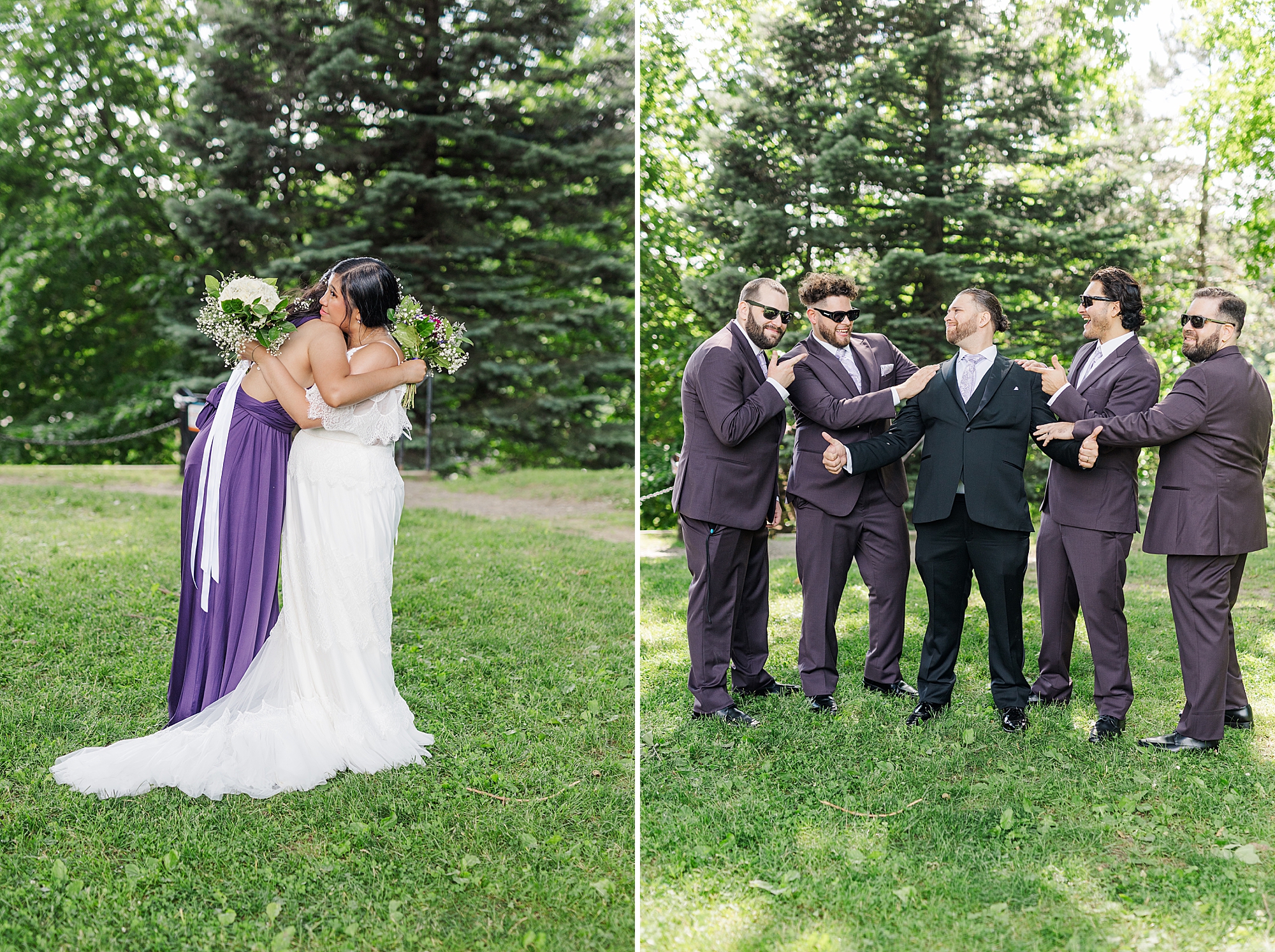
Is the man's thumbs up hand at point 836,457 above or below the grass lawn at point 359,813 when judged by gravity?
above

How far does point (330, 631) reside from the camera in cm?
409

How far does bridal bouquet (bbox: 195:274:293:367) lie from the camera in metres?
3.91

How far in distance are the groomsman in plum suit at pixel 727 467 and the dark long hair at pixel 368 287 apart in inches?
55.3

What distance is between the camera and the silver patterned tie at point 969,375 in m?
4.64

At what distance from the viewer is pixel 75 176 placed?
16.2 meters

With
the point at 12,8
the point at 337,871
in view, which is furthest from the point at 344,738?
the point at 12,8

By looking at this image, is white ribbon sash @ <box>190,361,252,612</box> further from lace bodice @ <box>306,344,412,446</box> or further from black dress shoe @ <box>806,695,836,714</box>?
black dress shoe @ <box>806,695,836,714</box>

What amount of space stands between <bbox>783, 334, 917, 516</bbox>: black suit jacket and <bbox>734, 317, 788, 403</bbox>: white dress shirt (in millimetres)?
135

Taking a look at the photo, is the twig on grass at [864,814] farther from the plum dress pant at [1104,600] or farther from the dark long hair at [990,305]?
the dark long hair at [990,305]

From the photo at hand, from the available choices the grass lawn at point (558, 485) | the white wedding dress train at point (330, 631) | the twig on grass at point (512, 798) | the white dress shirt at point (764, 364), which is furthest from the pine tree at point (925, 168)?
the twig on grass at point (512, 798)

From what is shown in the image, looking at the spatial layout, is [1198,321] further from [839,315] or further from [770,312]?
[770,312]

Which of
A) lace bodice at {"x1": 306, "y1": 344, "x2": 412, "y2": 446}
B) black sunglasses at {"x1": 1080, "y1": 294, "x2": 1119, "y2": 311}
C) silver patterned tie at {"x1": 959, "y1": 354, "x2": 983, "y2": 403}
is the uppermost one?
black sunglasses at {"x1": 1080, "y1": 294, "x2": 1119, "y2": 311}

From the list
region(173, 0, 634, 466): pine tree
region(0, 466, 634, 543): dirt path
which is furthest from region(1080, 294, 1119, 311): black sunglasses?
region(173, 0, 634, 466): pine tree

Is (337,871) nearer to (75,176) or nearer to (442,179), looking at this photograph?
(442,179)
